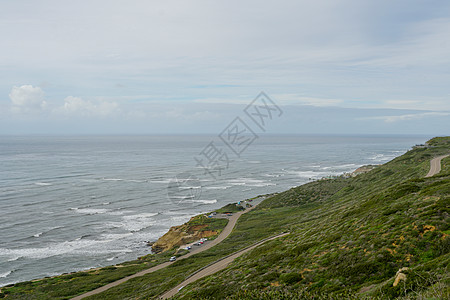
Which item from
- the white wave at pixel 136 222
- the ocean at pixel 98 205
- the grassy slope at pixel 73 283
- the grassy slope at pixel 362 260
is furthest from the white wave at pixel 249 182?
the grassy slope at pixel 362 260

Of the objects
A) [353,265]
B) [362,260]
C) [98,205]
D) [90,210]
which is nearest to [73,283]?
[353,265]

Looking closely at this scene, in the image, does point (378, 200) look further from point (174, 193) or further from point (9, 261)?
point (174, 193)

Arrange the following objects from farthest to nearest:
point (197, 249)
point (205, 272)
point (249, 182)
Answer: point (249, 182) → point (197, 249) → point (205, 272)

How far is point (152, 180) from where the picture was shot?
4633 inches

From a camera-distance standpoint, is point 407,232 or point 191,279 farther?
point 191,279

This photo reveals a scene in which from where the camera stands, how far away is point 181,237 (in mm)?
56531

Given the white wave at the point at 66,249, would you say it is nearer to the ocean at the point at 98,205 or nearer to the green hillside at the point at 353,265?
the ocean at the point at 98,205

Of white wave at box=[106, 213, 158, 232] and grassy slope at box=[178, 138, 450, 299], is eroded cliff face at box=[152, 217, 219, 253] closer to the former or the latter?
white wave at box=[106, 213, 158, 232]

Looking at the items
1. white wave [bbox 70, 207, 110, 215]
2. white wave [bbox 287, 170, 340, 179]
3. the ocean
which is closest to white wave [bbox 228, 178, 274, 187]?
the ocean

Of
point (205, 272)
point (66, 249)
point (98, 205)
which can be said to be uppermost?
point (205, 272)

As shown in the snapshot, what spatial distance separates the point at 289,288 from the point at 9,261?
170 ft

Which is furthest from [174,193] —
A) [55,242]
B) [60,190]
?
[55,242]

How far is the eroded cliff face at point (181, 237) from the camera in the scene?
183ft

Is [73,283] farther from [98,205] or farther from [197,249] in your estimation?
[98,205]
